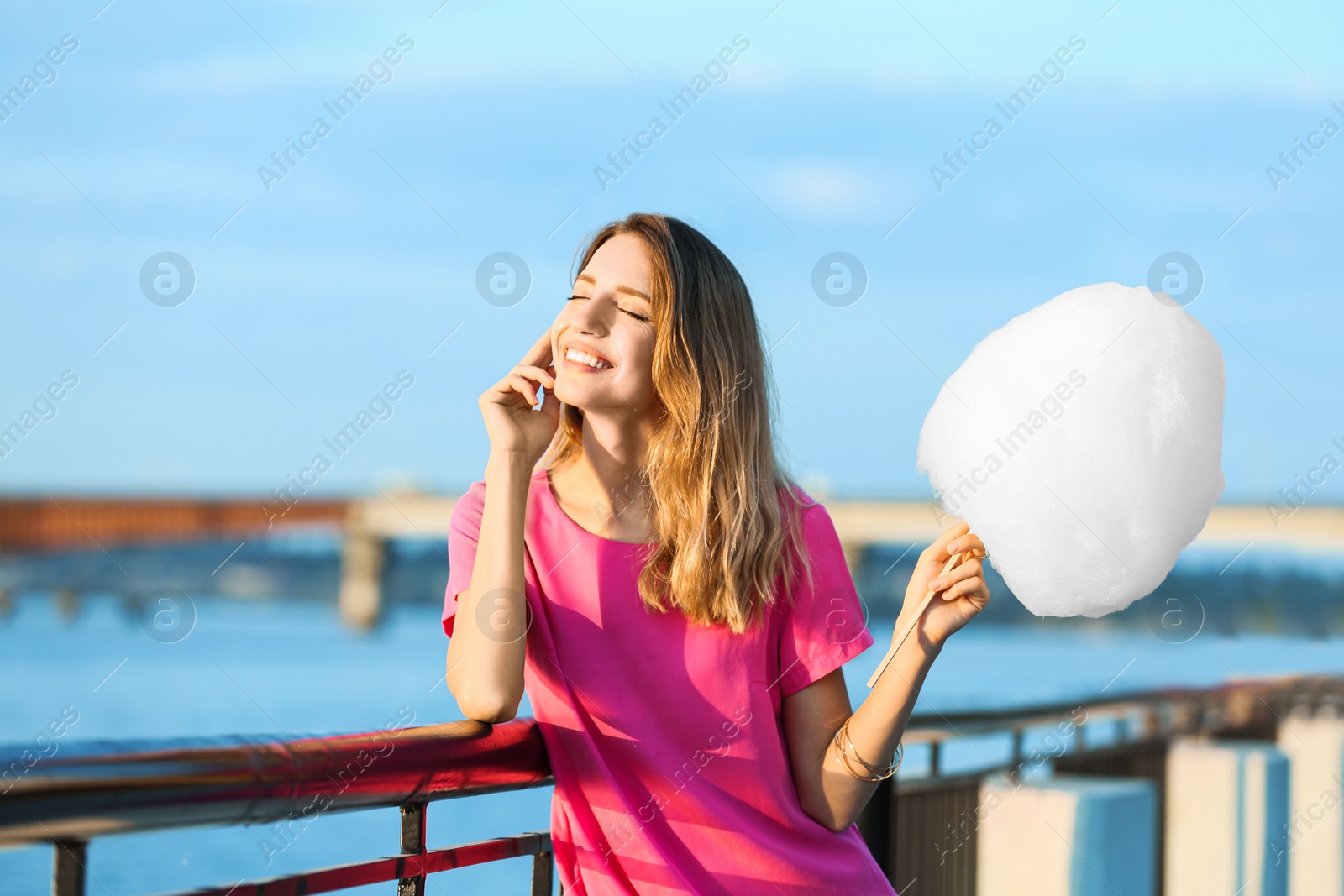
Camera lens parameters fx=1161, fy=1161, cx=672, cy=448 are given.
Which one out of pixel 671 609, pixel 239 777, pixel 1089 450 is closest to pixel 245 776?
pixel 239 777

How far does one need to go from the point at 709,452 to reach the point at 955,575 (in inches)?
18.9

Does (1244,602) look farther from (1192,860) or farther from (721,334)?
(721,334)

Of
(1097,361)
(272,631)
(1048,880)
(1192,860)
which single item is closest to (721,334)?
(1097,361)

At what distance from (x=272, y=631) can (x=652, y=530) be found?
163ft

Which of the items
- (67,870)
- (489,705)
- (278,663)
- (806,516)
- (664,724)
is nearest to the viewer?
(67,870)

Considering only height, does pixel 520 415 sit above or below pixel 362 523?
below

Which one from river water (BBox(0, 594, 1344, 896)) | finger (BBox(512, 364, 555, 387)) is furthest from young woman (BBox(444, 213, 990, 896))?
river water (BBox(0, 594, 1344, 896))

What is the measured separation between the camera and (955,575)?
1.98 metres

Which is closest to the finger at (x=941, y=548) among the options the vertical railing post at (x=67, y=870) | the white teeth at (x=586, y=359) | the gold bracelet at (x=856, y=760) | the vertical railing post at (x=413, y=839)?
the gold bracelet at (x=856, y=760)

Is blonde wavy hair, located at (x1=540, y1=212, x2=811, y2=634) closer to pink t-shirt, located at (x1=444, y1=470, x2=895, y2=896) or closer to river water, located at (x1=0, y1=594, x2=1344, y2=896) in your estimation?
pink t-shirt, located at (x1=444, y1=470, x2=895, y2=896)

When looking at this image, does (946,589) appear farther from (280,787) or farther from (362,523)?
(362,523)

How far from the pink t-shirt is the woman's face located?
25 centimetres

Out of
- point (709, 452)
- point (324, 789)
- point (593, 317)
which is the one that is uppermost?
point (593, 317)

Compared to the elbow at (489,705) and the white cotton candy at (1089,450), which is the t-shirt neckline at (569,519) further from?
the white cotton candy at (1089,450)
